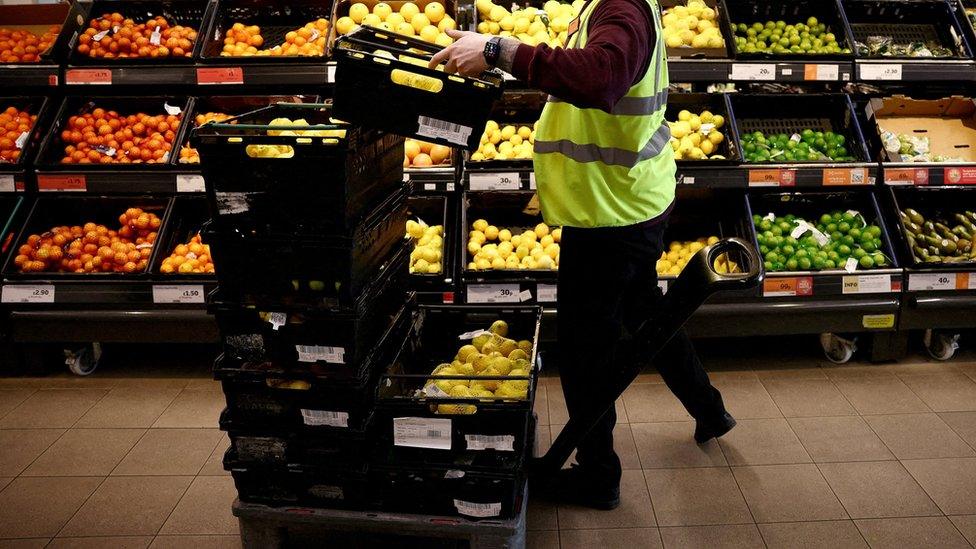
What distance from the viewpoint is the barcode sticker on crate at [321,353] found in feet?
7.82

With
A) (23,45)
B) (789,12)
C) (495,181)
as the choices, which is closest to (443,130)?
(495,181)

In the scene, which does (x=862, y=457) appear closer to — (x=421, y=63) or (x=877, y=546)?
(x=877, y=546)

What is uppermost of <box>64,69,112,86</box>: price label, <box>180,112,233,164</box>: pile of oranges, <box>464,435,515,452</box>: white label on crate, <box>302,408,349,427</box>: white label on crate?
<box>64,69,112,86</box>: price label

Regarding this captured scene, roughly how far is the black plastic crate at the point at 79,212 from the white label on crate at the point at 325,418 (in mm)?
1941

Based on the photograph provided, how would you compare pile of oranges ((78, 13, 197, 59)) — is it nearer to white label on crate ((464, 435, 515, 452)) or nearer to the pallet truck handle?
white label on crate ((464, 435, 515, 452))

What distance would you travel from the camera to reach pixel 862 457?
10.6ft

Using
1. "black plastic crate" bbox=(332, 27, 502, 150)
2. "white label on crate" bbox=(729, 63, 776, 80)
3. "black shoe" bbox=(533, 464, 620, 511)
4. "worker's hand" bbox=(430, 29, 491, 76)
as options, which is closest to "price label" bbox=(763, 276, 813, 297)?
"white label on crate" bbox=(729, 63, 776, 80)

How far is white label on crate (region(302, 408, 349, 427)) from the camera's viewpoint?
245cm

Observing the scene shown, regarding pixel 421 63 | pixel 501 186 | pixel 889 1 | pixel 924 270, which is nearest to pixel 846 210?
pixel 924 270

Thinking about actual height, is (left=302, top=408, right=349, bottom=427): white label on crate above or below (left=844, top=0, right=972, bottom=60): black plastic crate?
below

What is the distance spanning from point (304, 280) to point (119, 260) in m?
2.19

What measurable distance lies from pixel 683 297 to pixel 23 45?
4.16 metres

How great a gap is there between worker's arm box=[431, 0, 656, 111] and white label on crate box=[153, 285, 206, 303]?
92.2 inches

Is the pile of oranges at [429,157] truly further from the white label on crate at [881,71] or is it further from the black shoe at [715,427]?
the white label on crate at [881,71]
